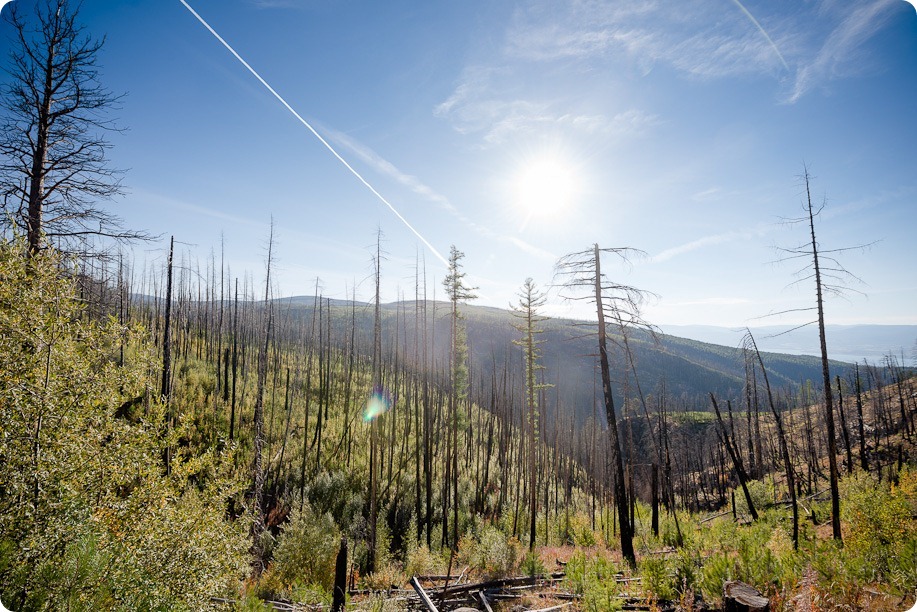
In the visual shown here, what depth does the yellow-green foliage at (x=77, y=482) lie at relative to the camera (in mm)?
4387

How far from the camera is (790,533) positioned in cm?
1606

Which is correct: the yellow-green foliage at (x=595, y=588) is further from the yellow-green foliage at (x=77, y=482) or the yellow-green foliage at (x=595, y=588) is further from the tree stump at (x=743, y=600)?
the yellow-green foliage at (x=77, y=482)

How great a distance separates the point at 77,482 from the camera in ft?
17.5

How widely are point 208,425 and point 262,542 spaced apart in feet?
35.7

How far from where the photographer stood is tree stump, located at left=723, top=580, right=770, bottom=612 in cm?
548

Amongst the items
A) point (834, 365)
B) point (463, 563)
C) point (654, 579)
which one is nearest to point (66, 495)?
point (654, 579)

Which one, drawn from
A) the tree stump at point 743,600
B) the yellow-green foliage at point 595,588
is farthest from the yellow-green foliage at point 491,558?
the tree stump at point 743,600

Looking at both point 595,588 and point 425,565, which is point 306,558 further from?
point 595,588

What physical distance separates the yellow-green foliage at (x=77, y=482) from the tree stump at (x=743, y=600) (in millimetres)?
8230

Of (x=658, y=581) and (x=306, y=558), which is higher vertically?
(x=658, y=581)

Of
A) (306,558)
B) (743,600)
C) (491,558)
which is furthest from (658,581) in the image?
(306,558)

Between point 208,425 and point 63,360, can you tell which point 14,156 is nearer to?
point 63,360

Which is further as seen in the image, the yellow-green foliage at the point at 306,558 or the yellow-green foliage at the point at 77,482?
the yellow-green foliage at the point at 306,558

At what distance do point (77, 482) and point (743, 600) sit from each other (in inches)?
389
